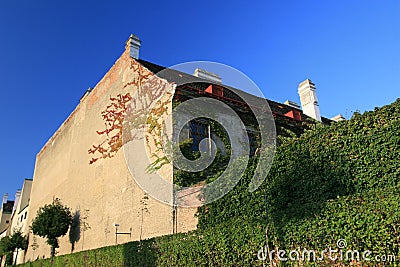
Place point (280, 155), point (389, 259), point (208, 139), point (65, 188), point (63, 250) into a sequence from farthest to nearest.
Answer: point (65, 188) → point (63, 250) → point (208, 139) → point (280, 155) → point (389, 259)

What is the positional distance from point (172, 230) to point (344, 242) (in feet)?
16.2

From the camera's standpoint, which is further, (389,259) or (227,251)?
(227,251)

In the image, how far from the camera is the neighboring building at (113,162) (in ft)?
31.7

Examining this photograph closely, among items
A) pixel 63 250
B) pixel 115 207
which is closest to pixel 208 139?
pixel 115 207

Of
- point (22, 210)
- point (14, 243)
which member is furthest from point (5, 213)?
point (14, 243)

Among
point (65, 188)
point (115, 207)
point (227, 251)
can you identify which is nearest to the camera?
point (227, 251)

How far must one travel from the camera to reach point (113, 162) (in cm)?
1242

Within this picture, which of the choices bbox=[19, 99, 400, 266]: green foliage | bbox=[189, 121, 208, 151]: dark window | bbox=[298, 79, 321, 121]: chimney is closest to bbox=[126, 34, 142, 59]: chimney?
bbox=[189, 121, 208, 151]: dark window

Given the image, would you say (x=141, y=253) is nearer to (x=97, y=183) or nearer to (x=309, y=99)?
(x=97, y=183)

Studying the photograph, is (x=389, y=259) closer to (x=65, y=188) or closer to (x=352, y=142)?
(x=352, y=142)

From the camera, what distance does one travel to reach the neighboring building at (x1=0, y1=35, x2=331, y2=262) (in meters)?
9.66

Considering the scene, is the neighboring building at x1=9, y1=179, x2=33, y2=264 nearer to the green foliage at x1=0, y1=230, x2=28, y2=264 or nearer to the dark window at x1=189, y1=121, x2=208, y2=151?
the green foliage at x1=0, y1=230, x2=28, y2=264

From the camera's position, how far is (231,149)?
10086 millimetres

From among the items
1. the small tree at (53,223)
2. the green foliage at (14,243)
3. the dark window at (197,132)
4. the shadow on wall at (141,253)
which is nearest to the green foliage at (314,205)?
the shadow on wall at (141,253)
